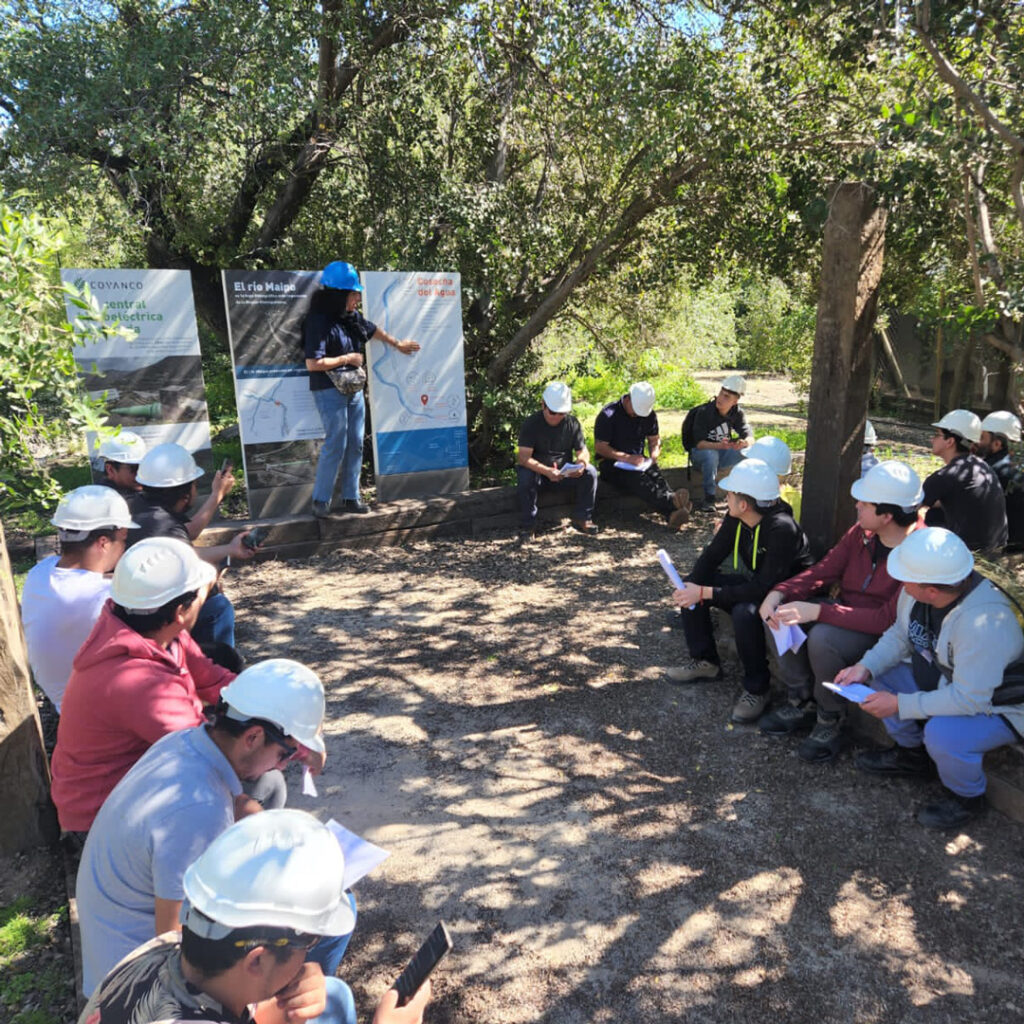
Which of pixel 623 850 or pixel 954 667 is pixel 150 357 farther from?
pixel 954 667

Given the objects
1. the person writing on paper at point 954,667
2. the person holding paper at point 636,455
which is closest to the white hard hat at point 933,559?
the person writing on paper at point 954,667

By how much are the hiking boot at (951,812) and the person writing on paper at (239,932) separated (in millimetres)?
2849

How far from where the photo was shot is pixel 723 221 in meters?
8.69

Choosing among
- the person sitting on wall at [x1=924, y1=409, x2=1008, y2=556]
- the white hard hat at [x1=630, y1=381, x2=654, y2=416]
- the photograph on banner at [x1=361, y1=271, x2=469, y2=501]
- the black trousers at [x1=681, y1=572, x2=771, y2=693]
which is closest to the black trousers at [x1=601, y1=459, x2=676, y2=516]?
the white hard hat at [x1=630, y1=381, x2=654, y2=416]

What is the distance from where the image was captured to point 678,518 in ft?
25.1

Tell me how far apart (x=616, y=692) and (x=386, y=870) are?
6.09ft

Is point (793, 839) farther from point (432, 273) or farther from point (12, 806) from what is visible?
point (432, 273)

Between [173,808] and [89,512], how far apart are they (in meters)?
1.82

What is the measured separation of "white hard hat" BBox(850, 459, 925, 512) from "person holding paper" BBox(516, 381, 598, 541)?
3535 mm

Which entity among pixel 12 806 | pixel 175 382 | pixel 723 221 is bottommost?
pixel 12 806

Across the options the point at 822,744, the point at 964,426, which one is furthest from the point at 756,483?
the point at 964,426

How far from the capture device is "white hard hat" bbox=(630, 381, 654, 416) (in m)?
7.38

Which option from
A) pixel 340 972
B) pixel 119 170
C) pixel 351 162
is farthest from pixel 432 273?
pixel 340 972

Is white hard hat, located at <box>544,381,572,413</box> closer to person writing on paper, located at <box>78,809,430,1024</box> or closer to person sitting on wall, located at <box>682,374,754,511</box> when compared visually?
person sitting on wall, located at <box>682,374,754,511</box>
